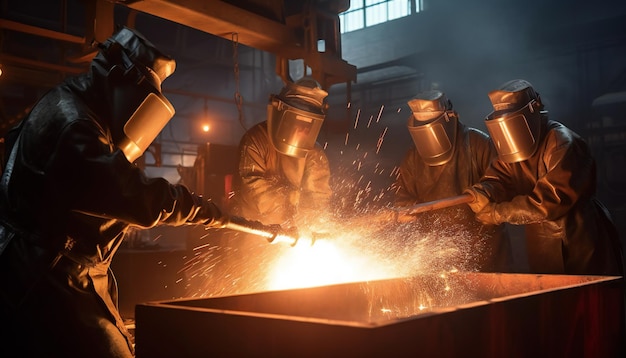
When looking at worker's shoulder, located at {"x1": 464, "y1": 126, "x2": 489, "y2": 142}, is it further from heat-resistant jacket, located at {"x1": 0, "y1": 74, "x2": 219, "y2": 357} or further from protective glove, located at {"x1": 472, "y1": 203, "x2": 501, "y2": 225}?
heat-resistant jacket, located at {"x1": 0, "y1": 74, "x2": 219, "y2": 357}

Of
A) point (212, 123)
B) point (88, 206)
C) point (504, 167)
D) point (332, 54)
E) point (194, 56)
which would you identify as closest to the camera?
Answer: point (88, 206)

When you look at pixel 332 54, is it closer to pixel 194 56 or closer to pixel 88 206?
pixel 88 206

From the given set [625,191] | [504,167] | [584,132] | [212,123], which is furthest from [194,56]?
[504,167]

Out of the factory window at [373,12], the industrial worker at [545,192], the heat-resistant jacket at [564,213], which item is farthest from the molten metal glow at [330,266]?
the factory window at [373,12]

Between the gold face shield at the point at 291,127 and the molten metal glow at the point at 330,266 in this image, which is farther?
the molten metal glow at the point at 330,266

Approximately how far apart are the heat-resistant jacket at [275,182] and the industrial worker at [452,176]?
27.2 inches

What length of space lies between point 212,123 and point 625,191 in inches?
376

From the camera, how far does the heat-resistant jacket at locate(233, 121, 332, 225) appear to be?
4.04 m

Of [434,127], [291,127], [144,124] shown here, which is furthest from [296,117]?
[144,124]

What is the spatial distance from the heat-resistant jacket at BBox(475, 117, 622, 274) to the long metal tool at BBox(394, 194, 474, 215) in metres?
0.21

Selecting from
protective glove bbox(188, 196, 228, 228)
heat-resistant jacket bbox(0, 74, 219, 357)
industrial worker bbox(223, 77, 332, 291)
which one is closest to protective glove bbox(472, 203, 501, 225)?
industrial worker bbox(223, 77, 332, 291)

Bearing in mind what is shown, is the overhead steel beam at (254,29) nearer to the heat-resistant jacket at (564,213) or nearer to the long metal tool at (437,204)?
the long metal tool at (437,204)

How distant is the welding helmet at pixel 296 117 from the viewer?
13.0 ft

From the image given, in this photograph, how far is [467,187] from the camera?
13.8 feet
